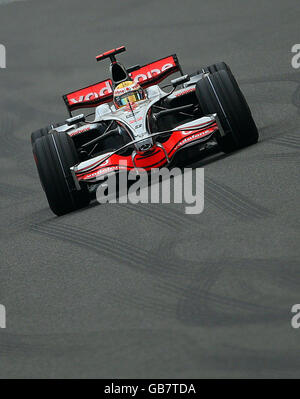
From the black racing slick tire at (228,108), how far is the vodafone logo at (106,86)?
1.96m

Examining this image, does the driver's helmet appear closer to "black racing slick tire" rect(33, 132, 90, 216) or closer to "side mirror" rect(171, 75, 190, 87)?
"side mirror" rect(171, 75, 190, 87)

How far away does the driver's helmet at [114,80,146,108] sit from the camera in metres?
11.5

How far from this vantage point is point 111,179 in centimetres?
1030

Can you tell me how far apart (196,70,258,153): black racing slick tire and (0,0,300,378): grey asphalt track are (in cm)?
22

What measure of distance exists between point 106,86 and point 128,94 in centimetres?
105

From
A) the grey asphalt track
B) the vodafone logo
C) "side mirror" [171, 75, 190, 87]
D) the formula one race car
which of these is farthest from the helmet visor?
the grey asphalt track

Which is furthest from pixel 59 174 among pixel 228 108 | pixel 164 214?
pixel 228 108

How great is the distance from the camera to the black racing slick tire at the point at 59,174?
1029 cm

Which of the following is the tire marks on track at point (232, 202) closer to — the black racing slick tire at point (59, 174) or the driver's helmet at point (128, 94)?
the black racing slick tire at point (59, 174)

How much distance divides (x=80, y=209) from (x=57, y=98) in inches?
294

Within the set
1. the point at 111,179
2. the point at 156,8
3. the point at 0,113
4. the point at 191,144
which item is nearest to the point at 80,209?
the point at 111,179

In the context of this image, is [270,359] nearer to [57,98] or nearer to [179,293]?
[179,293]

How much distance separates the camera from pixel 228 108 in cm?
1041

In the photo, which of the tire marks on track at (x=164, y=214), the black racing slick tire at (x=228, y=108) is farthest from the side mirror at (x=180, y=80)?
the tire marks on track at (x=164, y=214)
